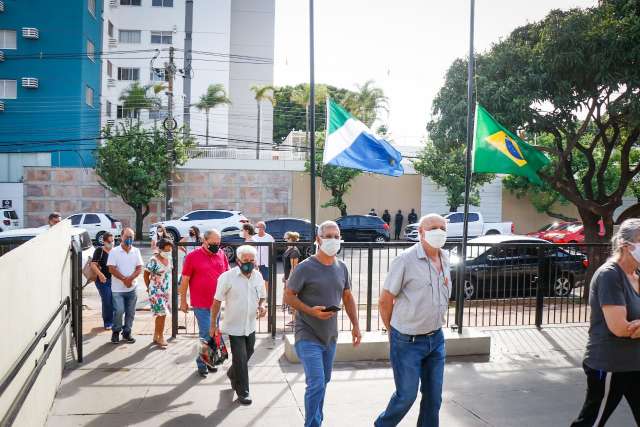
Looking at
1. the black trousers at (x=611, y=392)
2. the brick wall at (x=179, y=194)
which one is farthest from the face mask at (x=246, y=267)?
the brick wall at (x=179, y=194)

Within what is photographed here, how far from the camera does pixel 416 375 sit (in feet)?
15.6

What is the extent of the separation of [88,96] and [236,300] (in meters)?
38.6

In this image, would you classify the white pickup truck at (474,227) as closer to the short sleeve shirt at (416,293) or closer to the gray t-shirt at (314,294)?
the gray t-shirt at (314,294)

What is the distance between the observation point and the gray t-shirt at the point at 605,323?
4.27m

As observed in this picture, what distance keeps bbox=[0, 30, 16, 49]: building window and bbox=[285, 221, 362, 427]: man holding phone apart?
3958 cm

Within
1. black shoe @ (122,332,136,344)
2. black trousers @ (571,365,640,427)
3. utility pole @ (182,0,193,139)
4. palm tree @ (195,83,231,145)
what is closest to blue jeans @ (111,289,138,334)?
black shoe @ (122,332,136,344)

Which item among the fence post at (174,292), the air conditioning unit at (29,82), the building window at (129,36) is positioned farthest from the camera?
the building window at (129,36)

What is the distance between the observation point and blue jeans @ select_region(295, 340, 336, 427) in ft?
16.1

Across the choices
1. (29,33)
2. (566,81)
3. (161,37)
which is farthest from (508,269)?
(161,37)

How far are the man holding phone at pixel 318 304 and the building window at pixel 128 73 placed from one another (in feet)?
161

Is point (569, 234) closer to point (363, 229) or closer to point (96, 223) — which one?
point (363, 229)

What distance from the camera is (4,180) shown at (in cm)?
3828

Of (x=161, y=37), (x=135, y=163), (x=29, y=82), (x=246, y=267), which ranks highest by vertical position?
(x=161, y=37)

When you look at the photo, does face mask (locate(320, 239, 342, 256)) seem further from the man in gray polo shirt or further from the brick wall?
the brick wall
